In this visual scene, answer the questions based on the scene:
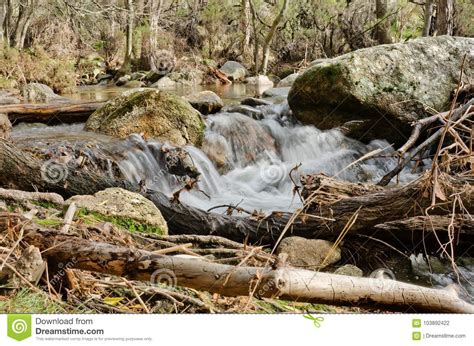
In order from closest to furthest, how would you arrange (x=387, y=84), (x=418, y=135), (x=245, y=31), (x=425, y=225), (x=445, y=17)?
(x=418, y=135)
(x=425, y=225)
(x=387, y=84)
(x=445, y=17)
(x=245, y=31)

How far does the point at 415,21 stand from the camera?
55.0 feet

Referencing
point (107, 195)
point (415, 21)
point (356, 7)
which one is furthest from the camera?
point (415, 21)

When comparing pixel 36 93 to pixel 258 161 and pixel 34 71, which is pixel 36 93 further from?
pixel 258 161

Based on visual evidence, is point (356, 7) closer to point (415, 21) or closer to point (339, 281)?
point (415, 21)

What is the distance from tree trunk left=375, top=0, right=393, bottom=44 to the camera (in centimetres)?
1356

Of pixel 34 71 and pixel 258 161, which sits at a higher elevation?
pixel 34 71

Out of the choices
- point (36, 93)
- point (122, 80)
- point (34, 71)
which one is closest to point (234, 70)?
point (122, 80)

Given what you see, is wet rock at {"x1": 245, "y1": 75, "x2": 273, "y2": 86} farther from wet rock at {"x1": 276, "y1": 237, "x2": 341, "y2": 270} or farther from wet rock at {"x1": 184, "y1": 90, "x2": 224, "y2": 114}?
wet rock at {"x1": 276, "y1": 237, "x2": 341, "y2": 270}

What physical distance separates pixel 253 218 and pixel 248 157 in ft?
9.43

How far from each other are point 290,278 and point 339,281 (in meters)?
0.20

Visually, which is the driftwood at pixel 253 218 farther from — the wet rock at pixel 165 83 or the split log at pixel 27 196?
the wet rock at pixel 165 83

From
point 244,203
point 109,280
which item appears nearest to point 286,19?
point 244,203

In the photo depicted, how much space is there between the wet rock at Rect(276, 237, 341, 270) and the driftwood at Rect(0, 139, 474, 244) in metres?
0.08

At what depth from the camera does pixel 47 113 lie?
21.3 feet
